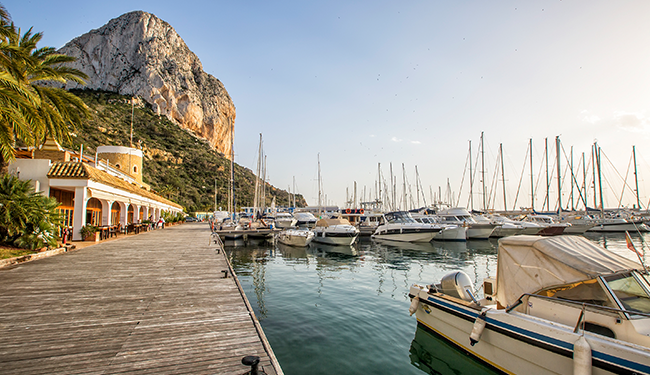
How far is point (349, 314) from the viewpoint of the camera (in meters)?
9.68

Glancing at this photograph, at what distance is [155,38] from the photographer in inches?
4166

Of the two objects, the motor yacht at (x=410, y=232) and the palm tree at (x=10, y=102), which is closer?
the palm tree at (x=10, y=102)

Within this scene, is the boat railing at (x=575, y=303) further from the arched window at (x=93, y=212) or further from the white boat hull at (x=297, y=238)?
the arched window at (x=93, y=212)

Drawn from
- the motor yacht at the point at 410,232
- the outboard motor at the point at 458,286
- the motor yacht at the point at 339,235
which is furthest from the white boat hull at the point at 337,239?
the outboard motor at the point at 458,286

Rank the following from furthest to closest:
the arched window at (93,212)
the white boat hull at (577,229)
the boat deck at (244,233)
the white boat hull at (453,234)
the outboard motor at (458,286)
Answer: the white boat hull at (577,229) < the white boat hull at (453,234) < the boat deck at (244,233) < the arched window at (93,212) < the outboard motor at (458,286)

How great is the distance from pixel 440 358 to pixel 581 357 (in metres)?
3.21

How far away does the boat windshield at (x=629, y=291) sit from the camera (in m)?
5.04

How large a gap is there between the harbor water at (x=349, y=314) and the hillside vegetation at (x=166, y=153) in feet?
171

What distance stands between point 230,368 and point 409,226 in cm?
2862

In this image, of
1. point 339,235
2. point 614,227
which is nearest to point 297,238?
point 339,235

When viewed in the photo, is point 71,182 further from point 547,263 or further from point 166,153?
point 166,153

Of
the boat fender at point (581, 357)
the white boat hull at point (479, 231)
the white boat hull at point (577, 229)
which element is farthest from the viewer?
the white boat hull at point (577, 229)

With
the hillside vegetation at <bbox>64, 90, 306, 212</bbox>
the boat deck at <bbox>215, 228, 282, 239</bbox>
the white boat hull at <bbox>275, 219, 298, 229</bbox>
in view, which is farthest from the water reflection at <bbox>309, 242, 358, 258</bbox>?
the hillside vegetation at <bbox>64, 90, 306, 212</bbox>

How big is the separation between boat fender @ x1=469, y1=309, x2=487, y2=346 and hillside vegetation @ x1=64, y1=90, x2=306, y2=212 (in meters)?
62.8
